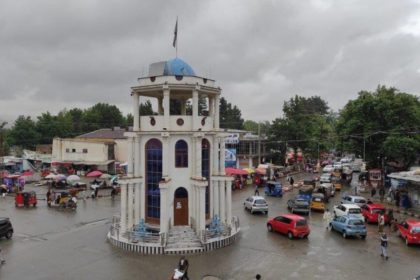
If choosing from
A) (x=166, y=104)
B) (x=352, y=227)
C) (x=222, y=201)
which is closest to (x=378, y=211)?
(x=352, y=227)

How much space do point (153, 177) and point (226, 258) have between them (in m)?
Result: 7.18

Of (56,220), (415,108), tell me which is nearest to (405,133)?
(415,108)

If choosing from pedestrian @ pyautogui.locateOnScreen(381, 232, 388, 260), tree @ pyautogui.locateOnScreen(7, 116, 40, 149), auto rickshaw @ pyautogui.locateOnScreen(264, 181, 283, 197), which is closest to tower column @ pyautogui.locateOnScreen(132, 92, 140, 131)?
pedestrian @ pyautogui.locateOnScreen(381, 232, 388, 260)

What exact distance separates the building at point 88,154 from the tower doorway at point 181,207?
41952 mm

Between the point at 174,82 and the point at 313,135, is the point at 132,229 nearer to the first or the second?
the point at 174,82

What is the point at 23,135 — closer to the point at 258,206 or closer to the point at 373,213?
the point at 258,206

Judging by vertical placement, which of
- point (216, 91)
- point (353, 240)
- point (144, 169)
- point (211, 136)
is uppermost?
point (216, 91)

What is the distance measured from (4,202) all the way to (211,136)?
27075 mm

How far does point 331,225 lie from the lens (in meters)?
28.6

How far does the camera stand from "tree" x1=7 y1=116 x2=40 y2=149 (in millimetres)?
88688

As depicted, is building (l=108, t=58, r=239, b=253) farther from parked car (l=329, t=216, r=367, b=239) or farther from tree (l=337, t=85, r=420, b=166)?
tree (l=337, t=85, r=420, b=166)

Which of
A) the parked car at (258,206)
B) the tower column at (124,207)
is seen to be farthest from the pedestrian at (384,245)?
the tower column at (124,207)

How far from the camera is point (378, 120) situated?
49.7 m

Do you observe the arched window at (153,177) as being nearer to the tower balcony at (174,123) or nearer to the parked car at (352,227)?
the tower balcony at (174,123)
